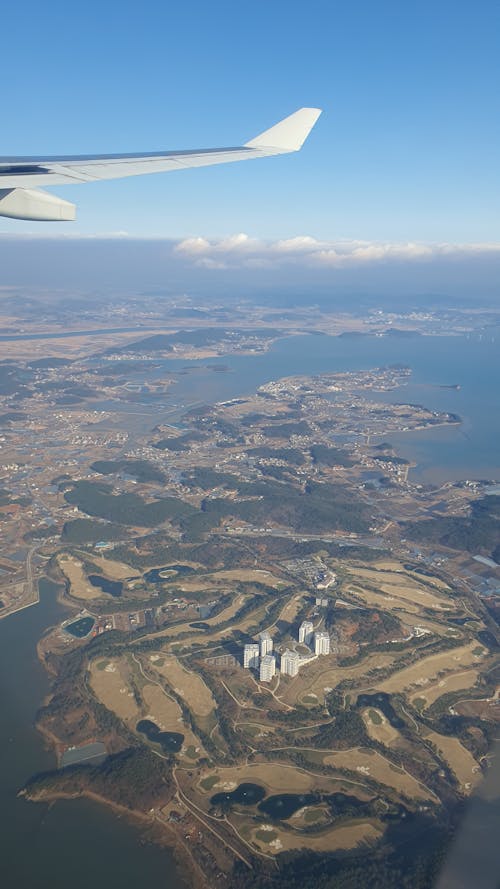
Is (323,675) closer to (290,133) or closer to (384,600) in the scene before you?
(384,600)

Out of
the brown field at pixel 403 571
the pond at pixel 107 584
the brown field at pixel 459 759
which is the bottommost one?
the pond at pixel 107 584

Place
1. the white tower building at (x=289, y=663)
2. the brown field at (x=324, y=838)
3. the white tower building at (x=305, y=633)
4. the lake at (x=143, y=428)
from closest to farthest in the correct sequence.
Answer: the lake at (x=143, y=428)
the brown field at (x=324, y=838)
the white tower building at (x=289, y=663)
the white tower building at (x=305, y=633)

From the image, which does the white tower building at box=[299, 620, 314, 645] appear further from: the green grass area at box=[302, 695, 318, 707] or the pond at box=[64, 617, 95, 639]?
the pond at box=[64, 617, 95, 639]

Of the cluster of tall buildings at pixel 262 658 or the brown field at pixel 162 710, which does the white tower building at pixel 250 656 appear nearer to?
the cluster of tall buildings at pixel 262 658

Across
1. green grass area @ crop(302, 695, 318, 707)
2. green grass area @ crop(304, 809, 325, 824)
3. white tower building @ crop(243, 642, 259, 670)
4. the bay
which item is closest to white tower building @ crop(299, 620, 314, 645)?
white tower building @ crop(243, 642, 259, 670)

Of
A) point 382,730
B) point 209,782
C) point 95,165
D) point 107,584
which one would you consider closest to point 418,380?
point 107,584

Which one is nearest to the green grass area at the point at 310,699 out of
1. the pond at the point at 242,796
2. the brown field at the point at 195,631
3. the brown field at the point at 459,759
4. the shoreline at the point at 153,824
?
the brown field at the point at 459,759

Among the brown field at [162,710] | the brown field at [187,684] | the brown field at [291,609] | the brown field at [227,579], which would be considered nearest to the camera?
the brown field at [162,710]

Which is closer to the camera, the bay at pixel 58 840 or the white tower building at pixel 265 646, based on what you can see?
the bay at pixel 58 840
